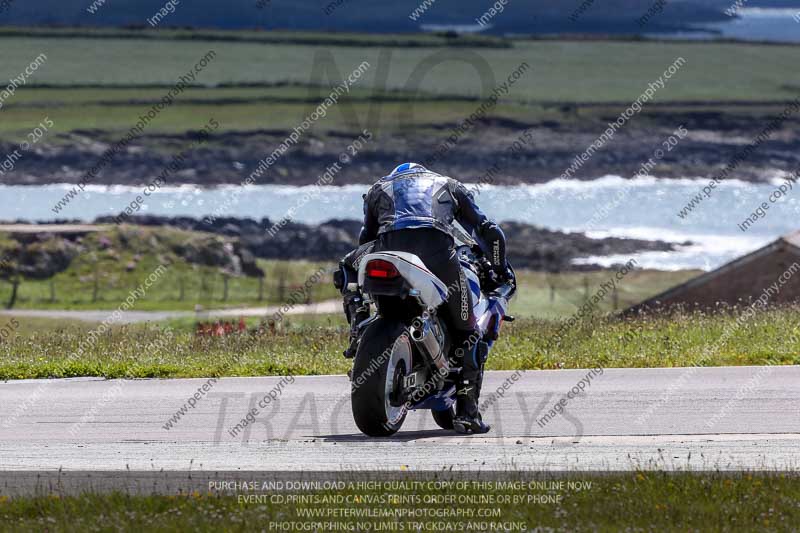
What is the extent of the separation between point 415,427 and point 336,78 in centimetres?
13922

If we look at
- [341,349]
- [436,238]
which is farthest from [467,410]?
[341,349]

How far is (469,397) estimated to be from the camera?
973 cm

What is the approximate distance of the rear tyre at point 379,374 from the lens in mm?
8758

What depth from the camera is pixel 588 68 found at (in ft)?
515

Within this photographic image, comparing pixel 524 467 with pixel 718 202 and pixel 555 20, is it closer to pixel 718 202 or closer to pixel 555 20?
pixel 718 202

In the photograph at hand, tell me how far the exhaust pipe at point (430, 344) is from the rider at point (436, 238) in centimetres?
27

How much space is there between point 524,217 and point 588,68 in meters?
70.2

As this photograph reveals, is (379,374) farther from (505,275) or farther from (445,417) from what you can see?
(505,275)

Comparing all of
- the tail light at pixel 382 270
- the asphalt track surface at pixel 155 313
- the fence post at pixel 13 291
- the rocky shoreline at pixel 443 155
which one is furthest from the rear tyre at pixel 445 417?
the rocky shoreline at pixel 443 155

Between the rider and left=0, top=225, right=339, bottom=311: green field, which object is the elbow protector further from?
left=0, top=225, right=339, bottom=311: green field

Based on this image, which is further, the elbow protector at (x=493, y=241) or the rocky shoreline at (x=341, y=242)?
the rocky shoreline at (x=341, y=242)

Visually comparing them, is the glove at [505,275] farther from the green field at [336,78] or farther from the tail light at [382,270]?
the green field at [336,78]

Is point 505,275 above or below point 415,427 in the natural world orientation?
above

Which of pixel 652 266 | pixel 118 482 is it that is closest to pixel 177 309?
pixel 652 266
